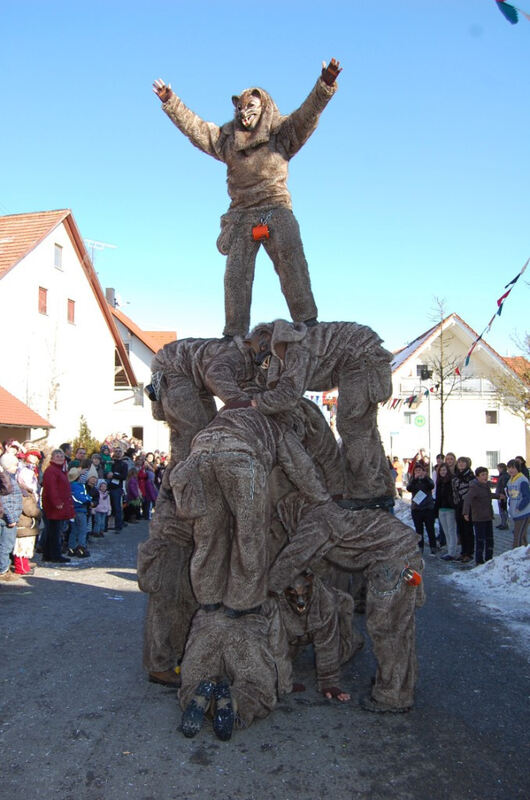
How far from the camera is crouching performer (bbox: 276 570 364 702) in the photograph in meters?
4.59

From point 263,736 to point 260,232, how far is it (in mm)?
3645

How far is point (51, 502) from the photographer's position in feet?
29.8

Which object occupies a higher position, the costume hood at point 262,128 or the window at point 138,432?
the costume hood at point 262,128

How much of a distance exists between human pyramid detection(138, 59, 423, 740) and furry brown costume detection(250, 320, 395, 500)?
1 cm

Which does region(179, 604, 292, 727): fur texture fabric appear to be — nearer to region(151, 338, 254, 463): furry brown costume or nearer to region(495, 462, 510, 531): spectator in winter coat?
region(151, 338, 254, 463): furry brown costume

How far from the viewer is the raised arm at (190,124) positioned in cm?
538

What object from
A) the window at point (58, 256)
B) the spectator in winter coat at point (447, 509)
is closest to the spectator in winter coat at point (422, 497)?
the spectator in winter coat at point (447, 509)

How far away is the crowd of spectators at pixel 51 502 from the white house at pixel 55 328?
5.17m

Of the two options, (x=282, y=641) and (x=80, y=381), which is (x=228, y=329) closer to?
(x=282, y=641)

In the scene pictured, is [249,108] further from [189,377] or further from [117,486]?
[117,486]

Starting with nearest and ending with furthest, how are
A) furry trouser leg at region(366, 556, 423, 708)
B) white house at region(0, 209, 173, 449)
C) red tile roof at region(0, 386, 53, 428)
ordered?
furry trouser leg at region(366, 556, 423, 708) → red tile roof at region(0, 386, 53, 428) → white house at region(0, 209, 173, 449)

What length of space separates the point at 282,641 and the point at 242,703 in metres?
0.56

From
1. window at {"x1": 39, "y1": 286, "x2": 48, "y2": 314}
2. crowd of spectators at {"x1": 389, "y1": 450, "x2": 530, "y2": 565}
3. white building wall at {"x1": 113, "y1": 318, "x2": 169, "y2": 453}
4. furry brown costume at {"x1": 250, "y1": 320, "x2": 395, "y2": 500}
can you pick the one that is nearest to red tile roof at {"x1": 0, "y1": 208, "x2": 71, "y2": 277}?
window at {"x1": 39, "y1": 286, "x2": 48, "y2": 314}

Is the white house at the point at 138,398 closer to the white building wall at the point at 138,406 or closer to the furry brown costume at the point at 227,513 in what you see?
the white building wall at the point at 138,406
